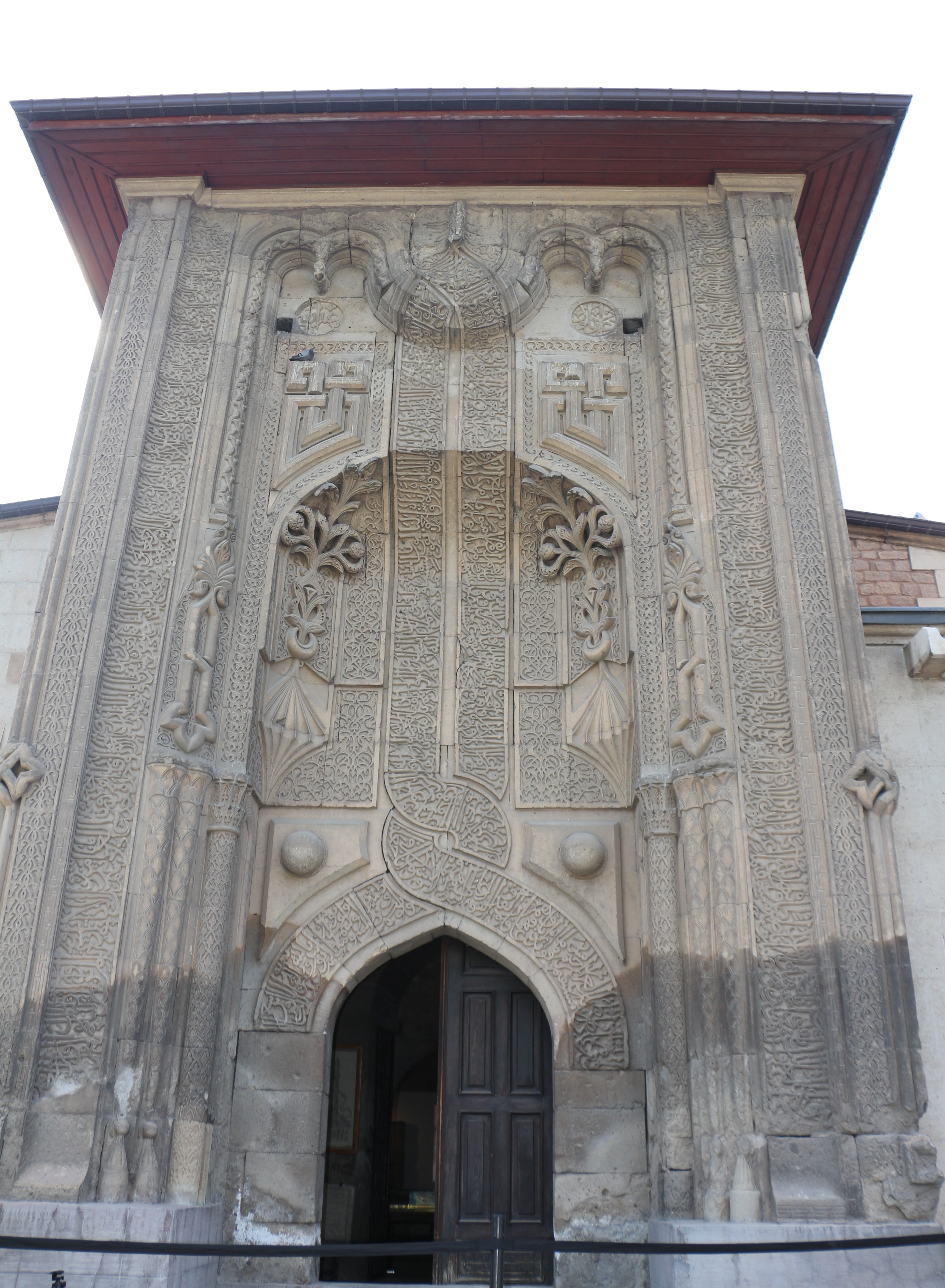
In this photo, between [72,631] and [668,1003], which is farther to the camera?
[72,631]

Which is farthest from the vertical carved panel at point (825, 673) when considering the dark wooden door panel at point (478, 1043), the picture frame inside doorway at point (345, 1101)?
the picture frame inside doorway at point (345, 1101)

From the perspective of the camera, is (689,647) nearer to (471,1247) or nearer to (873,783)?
(873,783)

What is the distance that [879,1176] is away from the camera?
4688 mm

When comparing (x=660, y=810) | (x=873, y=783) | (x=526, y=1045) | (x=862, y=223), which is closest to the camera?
(x=873, y=783)

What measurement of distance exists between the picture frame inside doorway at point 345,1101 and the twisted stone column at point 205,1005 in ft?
4.70

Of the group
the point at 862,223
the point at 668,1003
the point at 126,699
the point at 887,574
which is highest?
the point at 862,223

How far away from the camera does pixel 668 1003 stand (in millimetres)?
5508

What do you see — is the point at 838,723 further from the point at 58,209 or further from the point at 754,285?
the point at 58,209

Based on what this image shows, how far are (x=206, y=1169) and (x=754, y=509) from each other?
463cm

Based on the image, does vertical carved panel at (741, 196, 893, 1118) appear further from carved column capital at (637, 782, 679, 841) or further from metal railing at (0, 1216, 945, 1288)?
metal railing at (0, 1216, 945, 1288)

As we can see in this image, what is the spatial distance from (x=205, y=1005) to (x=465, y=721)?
2293 mm

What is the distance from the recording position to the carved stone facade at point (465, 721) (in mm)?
5102

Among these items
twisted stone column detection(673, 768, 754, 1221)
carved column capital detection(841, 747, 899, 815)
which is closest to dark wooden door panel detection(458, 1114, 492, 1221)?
twisted stone column detection(673, 768, 754, 1221)

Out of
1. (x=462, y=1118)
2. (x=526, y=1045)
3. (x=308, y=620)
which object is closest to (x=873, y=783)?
(x=526, y=1045)
